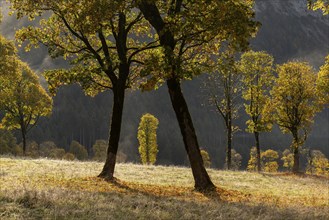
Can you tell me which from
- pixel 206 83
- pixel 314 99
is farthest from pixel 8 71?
pixel 314 99

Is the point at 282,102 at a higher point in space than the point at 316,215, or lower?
higher

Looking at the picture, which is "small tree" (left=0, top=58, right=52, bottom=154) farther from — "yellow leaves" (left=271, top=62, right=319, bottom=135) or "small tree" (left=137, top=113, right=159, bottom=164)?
"yellow leaves" (left=271, top=62, right=319, bottom=135)

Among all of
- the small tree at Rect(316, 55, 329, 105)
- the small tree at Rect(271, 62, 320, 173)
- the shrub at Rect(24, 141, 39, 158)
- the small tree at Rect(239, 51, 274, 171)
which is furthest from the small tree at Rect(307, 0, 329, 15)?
the shrub at Rect(24, 141, 39, 158)

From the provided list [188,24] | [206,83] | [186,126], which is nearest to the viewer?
[188,24]

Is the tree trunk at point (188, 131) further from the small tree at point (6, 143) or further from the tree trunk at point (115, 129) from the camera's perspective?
the small tree at point (6, 143)

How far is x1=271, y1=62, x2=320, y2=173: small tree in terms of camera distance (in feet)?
164

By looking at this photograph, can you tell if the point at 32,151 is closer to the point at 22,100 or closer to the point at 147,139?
the point at 147,139

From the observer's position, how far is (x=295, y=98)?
5034 cm

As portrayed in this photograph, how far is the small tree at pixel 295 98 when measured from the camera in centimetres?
5000

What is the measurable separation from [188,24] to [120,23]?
5.45 metres

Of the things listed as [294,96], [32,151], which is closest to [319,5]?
[294,96]

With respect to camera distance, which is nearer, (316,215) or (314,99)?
(316,215)

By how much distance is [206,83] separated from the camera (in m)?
49.7

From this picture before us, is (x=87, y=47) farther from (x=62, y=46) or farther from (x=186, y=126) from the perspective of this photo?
(x=186, y=126)
